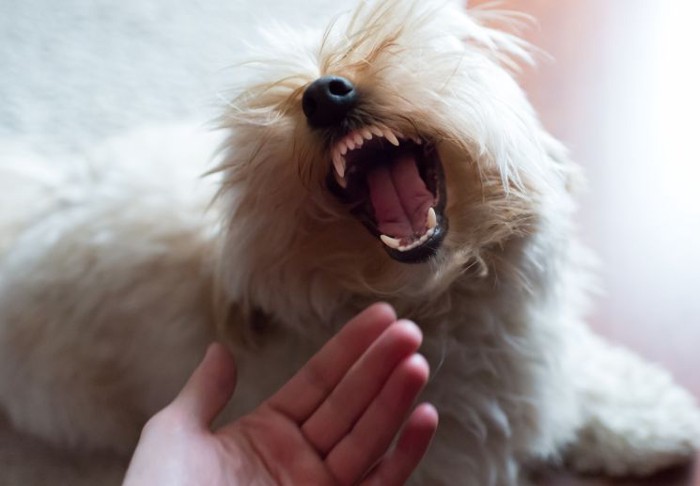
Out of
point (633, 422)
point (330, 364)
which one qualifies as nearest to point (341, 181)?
point (330, 364)

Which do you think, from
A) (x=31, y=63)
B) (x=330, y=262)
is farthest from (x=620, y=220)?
(x=31, y=63)

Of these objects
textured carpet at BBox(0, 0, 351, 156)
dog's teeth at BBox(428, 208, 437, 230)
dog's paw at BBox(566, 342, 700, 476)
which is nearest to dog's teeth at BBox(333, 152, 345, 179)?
dog's teeth at BBox(428, 208, 437, 230)

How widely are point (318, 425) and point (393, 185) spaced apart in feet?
1.00

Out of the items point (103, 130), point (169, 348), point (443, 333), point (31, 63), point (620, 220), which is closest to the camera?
point (443, 333)

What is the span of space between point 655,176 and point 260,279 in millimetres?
1058

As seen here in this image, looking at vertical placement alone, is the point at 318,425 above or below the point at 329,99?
below

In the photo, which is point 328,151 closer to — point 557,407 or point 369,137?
point 369,137

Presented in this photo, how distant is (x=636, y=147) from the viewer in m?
1.82

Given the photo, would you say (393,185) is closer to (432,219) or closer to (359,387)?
(432,219)

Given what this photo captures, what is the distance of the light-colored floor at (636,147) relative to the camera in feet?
5.06

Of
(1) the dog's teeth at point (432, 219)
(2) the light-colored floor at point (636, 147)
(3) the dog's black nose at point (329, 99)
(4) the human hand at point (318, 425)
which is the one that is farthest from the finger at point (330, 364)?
(2) the light-colored floor at point (636, 147)

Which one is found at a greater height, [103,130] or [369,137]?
[369,137]

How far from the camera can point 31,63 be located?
224 centimetres

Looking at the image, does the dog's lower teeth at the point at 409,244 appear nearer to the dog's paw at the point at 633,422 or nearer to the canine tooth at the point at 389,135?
the canine tooth at the point at 389,135
